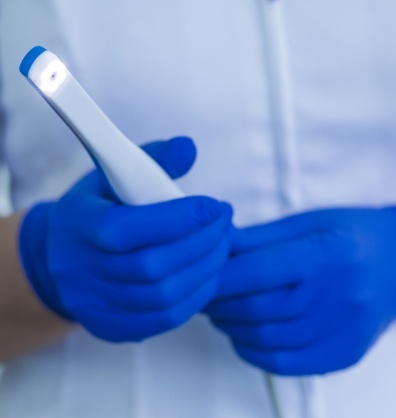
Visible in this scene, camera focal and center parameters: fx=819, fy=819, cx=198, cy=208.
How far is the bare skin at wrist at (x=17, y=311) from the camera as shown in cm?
54

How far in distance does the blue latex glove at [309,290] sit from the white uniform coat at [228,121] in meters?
0.04

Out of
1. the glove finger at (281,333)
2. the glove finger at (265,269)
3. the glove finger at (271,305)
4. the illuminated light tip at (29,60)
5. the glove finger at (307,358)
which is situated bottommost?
the glove finger at (307,358)

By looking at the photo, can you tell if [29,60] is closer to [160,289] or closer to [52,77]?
[52,77]

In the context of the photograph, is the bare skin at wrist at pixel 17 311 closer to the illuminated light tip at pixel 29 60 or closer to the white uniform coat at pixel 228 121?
the white uniform coat at pixel 228 121

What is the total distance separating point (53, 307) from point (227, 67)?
0.64ft

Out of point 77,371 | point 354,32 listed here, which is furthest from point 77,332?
point 354,32

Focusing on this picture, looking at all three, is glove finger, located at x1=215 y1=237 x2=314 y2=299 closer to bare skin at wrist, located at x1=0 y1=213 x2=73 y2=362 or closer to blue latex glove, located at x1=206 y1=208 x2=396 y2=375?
blue latex glove, located at x1=206 y1=208 x2=396 y2=375

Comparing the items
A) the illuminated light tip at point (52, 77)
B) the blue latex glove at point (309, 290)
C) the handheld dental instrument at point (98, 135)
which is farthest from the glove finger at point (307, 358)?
the illuminated light tip at point (52, 77)

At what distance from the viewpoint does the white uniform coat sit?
53 cm

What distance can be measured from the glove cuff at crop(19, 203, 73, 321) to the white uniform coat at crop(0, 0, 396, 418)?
6cm

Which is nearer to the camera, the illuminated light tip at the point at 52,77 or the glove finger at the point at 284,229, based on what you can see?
the illuminated light tip at the point at 52,77

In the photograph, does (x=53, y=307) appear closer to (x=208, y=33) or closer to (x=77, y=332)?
(x=77, y=332)

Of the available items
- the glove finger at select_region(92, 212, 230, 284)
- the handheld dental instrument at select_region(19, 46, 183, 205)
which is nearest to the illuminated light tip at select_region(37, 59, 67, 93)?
the handheld dental instrument at select_region(19, 46, 183, 205)

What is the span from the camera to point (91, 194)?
0.51 m
